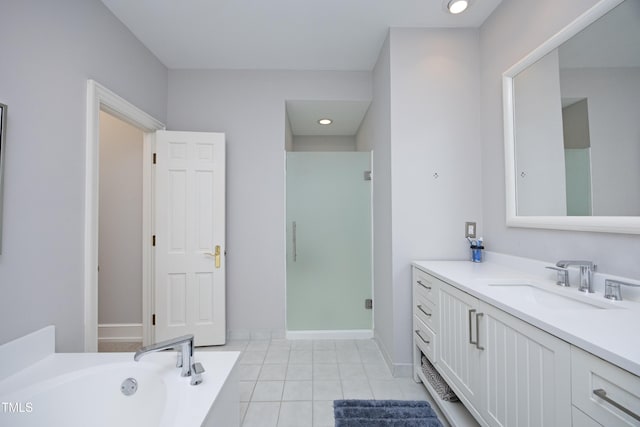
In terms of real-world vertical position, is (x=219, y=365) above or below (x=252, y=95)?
below

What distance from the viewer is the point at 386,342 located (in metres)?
2.24

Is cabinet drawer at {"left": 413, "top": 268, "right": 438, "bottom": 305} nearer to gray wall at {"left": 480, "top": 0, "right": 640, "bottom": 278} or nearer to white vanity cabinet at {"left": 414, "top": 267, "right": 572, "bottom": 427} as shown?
white vanity cabinet at {"left": 414, "top": 267, "right": 572, "bottom": 427}

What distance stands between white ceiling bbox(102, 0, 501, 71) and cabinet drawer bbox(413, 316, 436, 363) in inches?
90.4

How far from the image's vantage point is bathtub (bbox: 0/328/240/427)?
3.37ft

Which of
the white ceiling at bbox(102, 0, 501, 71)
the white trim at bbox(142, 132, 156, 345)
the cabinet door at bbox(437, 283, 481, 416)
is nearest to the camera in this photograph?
the cabinet door at bbox(437, 283, 481, 416)

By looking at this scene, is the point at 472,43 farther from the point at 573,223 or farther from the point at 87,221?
the point at 87,221

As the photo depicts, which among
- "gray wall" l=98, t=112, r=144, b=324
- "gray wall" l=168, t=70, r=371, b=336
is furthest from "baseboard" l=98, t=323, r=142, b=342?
"gray wall" l=168, t=70, r=371, b=336

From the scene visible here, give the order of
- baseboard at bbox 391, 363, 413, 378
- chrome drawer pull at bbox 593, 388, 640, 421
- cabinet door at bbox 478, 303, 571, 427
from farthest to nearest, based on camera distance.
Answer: baseboard at bbox 391, 363, 413, 378, cabinet door at bbox 478, 303, 571, 427, chrome drawer pull at bbox 593, 388, 640, 421

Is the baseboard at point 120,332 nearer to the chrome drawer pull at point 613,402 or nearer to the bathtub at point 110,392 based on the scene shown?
the bathtub at point 110,392

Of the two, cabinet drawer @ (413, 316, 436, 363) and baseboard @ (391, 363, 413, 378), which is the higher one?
cabinet drawer @ (413, 316, 436, 363)

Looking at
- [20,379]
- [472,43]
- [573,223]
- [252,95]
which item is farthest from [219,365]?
[472,43]

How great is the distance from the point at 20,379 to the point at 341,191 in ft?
8.16

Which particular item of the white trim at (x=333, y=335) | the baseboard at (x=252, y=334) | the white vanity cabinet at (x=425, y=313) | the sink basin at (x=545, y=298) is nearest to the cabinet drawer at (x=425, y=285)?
the white vanity cabinet at (x=425, y=313)

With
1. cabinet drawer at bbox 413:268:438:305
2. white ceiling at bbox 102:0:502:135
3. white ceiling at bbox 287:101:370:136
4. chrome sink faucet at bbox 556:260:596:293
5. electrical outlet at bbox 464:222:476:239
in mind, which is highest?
white ceiling at bbox 102:0:502:135
